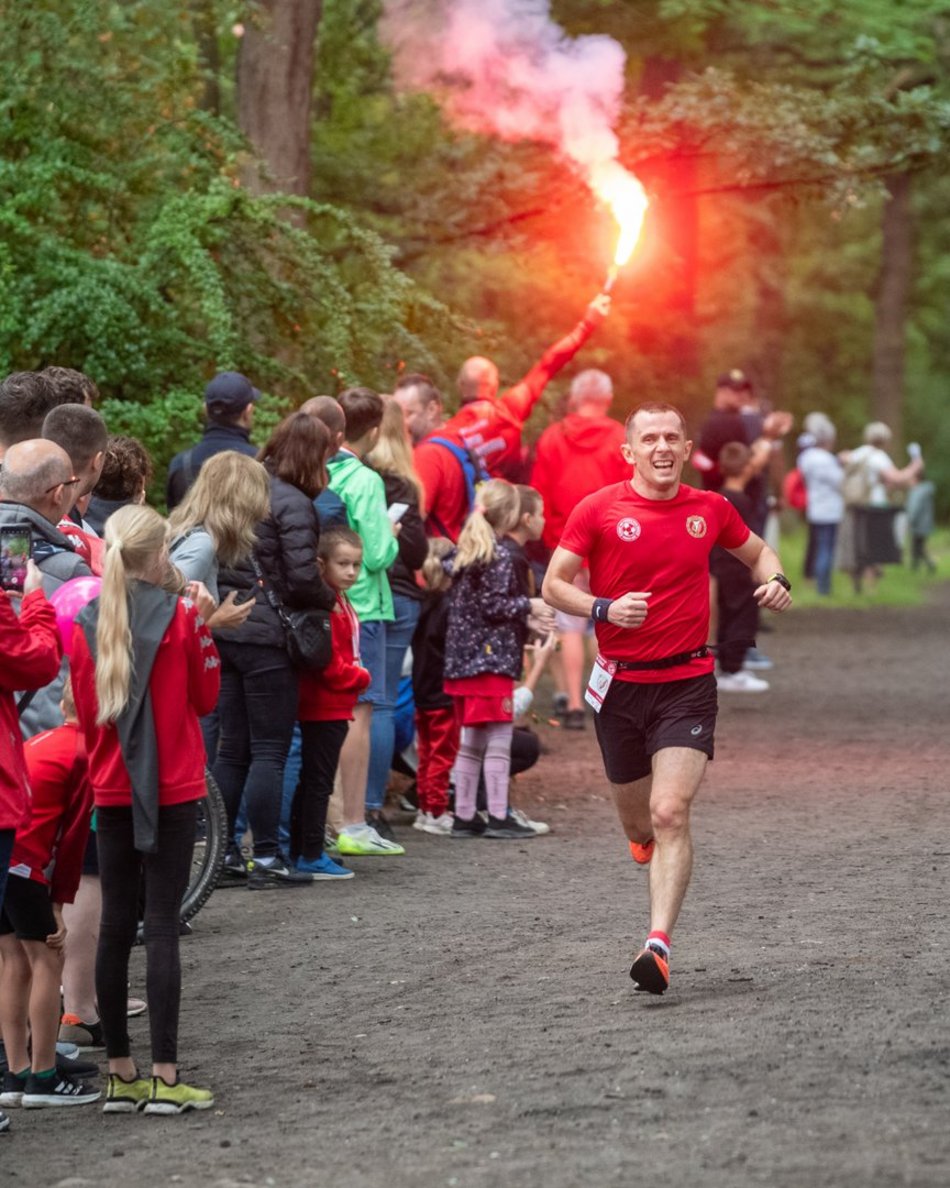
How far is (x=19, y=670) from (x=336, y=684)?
4.07m

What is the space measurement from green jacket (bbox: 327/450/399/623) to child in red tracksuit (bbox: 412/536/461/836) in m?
0.94

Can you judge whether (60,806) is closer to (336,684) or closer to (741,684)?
(336,684)

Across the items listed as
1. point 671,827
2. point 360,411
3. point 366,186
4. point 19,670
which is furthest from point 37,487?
point 366,186

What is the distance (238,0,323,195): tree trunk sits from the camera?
55.7 ft

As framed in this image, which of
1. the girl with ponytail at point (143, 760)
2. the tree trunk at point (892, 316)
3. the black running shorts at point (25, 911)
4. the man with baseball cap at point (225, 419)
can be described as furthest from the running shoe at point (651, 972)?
the tree trunk at point (892, 316)

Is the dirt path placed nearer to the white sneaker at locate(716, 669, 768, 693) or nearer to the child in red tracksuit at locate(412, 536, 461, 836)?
the child in red tracksuit at locate(412, 536, 461, 836)

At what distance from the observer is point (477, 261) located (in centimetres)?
2467

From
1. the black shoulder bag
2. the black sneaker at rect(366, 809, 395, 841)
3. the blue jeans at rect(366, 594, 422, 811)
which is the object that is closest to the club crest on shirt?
the black shoulder bag

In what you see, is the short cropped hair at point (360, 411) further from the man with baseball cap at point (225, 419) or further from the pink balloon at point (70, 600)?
the pink balloon at point (70, 600)

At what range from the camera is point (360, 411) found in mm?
10969

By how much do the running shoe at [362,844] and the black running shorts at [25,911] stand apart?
173 inches

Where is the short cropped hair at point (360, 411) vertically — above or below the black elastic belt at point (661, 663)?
above

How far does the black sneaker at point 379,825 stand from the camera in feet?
37.6

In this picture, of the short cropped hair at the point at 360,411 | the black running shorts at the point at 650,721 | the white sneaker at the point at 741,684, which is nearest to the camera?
the black running shorts at the point at 650,721
